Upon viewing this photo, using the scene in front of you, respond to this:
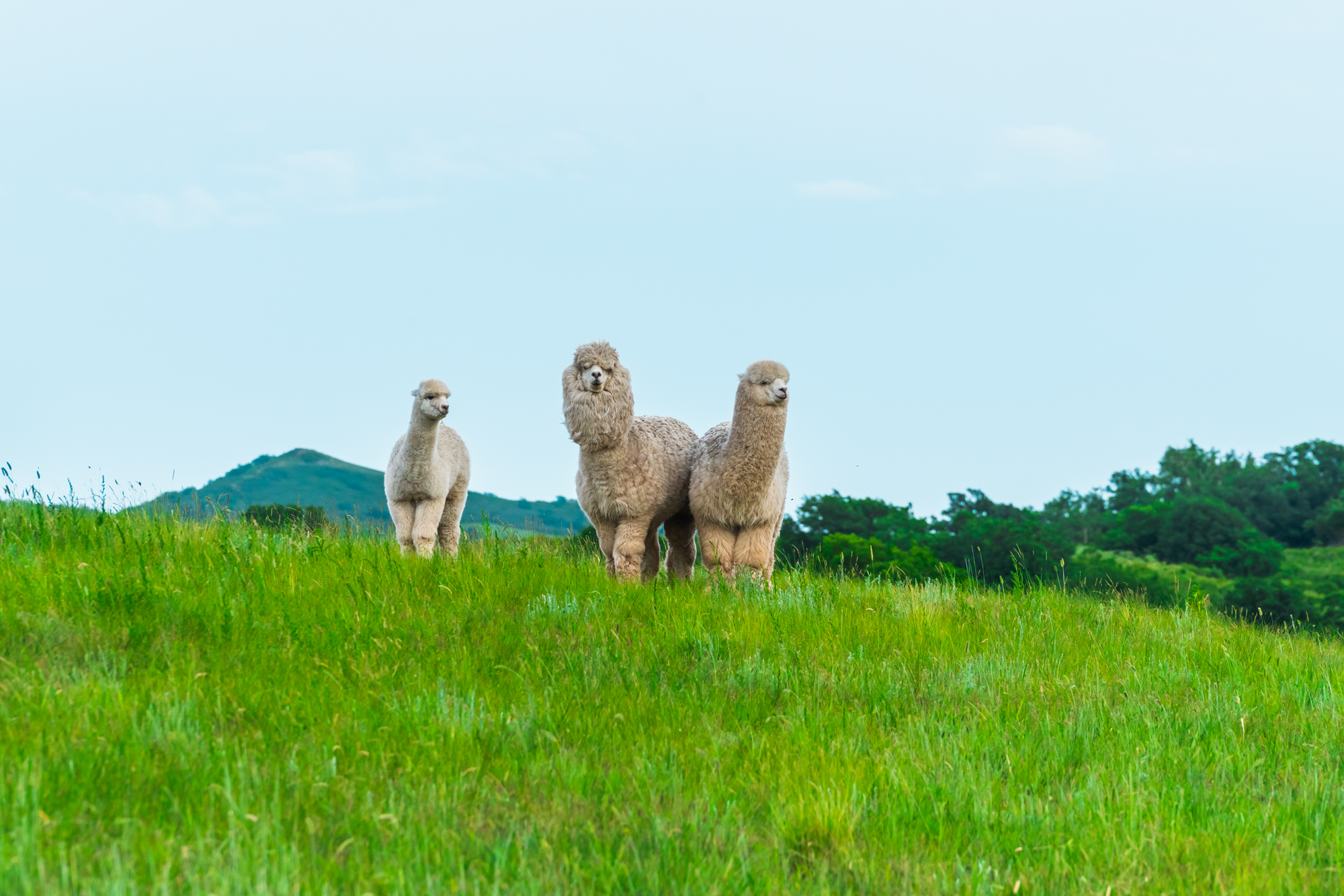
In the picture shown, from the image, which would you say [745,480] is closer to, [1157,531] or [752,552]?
[752,552]

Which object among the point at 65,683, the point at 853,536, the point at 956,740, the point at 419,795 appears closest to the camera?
the point at 419,795

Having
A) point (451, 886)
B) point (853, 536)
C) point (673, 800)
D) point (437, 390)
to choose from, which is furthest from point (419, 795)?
point (853, 536)

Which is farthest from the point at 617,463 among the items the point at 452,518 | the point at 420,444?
the point at 452,518

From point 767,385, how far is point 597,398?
4.65 ft

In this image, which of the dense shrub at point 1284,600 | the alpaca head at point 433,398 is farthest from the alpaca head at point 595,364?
the dense shrub at point 1284,600

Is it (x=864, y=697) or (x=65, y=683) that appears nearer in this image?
(x=65, y=683)

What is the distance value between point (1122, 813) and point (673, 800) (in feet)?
6.32

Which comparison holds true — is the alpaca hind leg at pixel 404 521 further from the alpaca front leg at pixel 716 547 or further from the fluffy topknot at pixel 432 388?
the alpaca front leg at pixel 716 547

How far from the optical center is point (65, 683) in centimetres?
475

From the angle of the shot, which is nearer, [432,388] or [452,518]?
[432,388]

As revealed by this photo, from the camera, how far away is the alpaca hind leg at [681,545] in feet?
32.9

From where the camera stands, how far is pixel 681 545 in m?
10.1

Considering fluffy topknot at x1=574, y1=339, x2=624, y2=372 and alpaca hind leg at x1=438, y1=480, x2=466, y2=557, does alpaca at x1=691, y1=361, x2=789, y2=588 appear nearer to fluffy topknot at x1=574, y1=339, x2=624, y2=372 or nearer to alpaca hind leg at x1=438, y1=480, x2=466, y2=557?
fluffy topknot at x1=574, y1=339, x2=624, y2=372

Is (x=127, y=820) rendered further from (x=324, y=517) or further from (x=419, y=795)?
(x=324, y=517)
